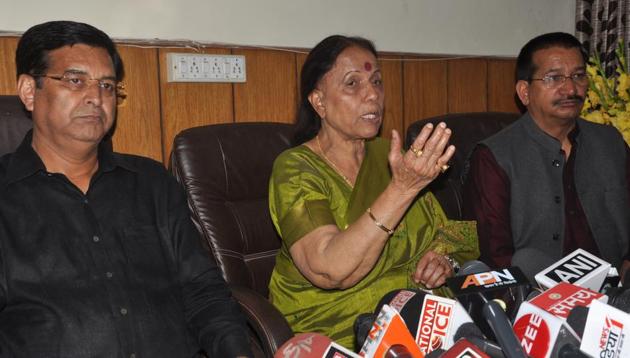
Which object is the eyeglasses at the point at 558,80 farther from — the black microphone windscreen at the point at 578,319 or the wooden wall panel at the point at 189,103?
the black microphone windscreen at the point at 578,319

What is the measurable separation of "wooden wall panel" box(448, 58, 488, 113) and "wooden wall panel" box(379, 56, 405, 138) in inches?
13.1

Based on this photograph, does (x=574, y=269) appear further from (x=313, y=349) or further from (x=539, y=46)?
(x=539, y=46)

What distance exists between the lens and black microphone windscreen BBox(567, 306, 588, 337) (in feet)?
2.82

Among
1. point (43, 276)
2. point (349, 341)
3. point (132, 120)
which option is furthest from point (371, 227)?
point (132, 120)

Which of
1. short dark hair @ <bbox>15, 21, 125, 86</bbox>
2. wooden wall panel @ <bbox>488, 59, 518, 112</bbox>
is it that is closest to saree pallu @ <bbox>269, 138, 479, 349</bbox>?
short dark hair @ <bbox>15, 21, 125, 86</bbox>

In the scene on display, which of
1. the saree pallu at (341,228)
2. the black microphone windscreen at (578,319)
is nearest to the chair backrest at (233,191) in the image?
the saree pallu at (341,228)

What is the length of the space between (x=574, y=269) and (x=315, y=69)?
101cm

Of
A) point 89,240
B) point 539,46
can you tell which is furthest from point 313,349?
point 539,46

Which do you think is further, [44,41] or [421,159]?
[44,41]

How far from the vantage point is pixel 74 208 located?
1516 millimetres

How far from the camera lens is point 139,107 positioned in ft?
7.40

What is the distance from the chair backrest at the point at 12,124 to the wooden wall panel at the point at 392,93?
1640 millimetres

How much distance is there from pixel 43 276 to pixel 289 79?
56.2 inches

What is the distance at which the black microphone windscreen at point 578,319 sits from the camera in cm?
86
